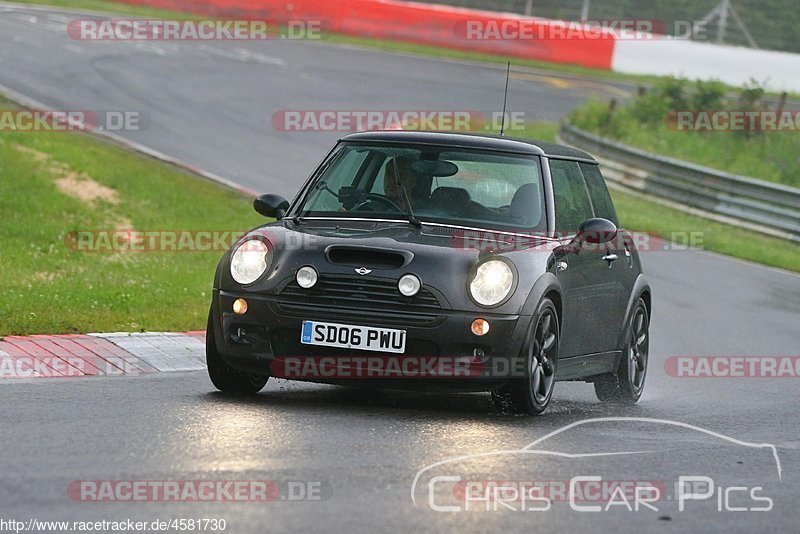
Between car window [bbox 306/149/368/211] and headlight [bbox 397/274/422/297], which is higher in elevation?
car window [bbox 306/149/368/211]

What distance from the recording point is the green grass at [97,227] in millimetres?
11195

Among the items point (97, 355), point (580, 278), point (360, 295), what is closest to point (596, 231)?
point (580, 278)

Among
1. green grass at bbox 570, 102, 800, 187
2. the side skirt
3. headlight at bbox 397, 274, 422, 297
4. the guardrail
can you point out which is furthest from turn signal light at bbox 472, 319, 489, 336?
green grass at bbox 570, 102, 800, 187

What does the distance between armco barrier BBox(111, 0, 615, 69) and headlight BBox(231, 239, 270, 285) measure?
30437mm

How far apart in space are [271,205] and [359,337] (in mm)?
1548

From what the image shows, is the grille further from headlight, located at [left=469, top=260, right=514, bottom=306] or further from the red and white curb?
the red and white curb

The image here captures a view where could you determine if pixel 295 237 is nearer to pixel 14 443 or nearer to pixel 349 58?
pixel 14 443

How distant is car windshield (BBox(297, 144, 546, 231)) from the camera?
872 cm

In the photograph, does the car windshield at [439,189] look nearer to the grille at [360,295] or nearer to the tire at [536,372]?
the tire at [536,372]

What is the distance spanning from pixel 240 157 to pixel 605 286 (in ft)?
46.7

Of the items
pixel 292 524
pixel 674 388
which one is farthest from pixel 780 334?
pixel 292 524

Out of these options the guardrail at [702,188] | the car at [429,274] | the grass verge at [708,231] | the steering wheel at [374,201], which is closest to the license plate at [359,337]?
the car at [429,274]

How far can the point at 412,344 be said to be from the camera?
25.5 feet

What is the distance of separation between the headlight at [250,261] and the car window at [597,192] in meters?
2.55
